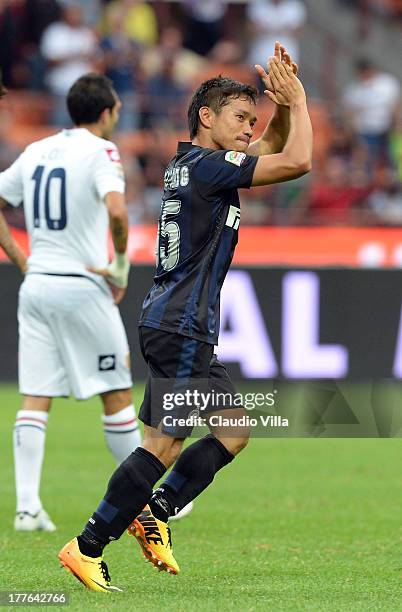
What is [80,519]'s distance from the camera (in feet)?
22.5

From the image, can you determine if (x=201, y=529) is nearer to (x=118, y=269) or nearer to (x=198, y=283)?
(x=118, y=269)

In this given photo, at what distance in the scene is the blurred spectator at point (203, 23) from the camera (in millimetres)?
18719

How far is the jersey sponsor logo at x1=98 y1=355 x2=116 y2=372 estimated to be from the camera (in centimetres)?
675

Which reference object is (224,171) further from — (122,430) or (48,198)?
(122,430)

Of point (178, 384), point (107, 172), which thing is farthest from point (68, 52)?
point (178, 384)

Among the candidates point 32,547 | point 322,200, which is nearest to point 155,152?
point 322,200

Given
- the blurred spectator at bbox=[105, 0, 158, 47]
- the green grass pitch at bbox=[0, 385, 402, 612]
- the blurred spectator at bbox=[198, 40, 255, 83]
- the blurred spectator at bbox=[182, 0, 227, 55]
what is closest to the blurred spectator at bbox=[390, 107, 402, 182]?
the blurred spectator at bbox=[198, 40, 255, 83]

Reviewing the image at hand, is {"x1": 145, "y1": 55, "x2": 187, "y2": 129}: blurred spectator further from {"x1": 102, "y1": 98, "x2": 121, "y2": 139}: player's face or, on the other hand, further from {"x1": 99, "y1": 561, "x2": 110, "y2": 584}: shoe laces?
{"x1": 99, "y1": 561, "x2": 110, "y2": 584}: shoe laces

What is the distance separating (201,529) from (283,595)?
5.92ft

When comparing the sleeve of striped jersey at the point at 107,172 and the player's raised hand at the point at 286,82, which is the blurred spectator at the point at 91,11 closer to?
the sleeve of striped jersey at the point at 107,172

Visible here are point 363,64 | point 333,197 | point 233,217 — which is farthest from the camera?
point 363,64

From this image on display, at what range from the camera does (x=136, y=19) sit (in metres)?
18.5

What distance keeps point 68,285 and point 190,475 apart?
192 centimetres

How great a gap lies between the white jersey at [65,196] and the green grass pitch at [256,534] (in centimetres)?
140
